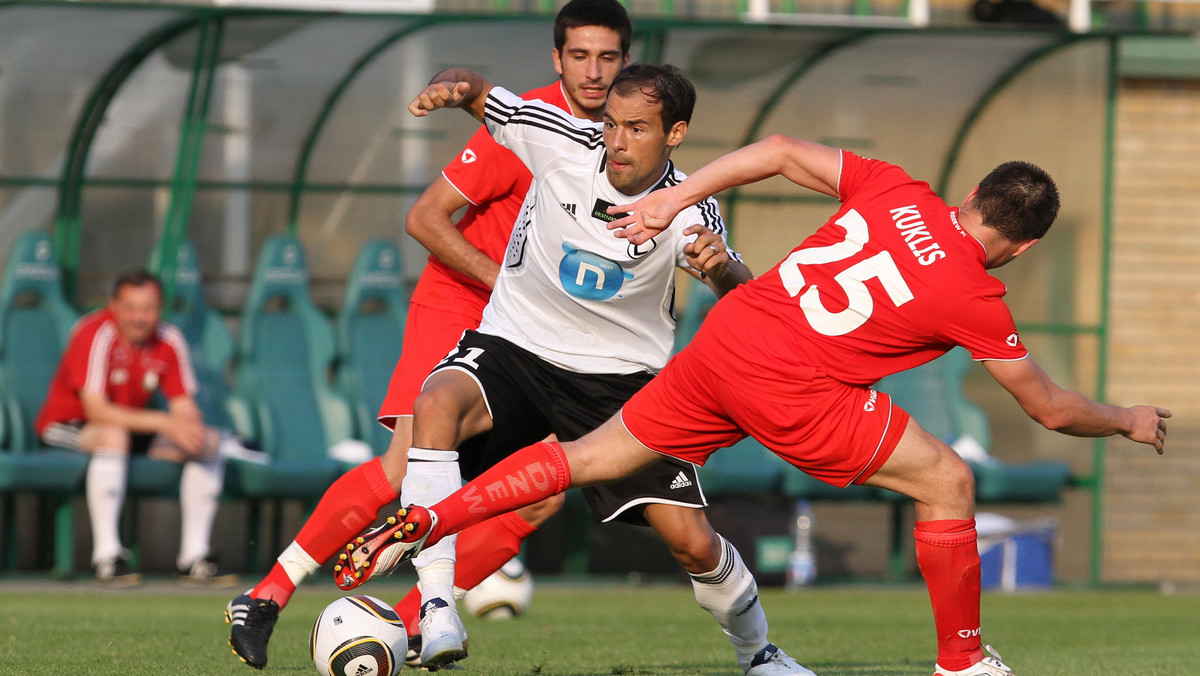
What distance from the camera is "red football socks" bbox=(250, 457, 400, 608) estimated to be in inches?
195

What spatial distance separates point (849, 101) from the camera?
11.3m

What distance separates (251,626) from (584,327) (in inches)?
54.2

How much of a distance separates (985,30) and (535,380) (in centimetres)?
708

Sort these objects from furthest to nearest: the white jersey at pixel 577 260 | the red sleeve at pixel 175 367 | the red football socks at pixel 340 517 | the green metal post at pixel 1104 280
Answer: the green metal post at pixel 1104 280 < the red sleeve at pixel 175 367 < the red football socks at pixel 340 517 < the white jersey at pixel 577 260

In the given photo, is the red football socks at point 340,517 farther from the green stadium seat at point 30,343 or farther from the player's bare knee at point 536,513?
the green stadium seat at point 30,343

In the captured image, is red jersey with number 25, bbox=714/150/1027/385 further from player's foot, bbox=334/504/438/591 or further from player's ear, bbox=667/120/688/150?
player's foot, bbox=334/504/438/591

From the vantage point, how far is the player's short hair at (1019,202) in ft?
13.9

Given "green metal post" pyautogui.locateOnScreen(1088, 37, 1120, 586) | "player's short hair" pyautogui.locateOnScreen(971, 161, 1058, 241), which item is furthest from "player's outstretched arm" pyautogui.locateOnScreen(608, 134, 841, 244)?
"green metal post" pyautogui.locateOnScreen(1088, 37, 1120, 586)

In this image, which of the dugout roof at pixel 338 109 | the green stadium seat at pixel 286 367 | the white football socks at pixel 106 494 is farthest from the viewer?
the dugout roof at pixel 338 109

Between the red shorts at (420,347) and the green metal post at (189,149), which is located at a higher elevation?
the green metal post at (189,149)

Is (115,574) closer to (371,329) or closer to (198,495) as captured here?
(198,495)

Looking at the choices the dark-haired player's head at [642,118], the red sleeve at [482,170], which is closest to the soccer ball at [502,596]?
the red sleeve at [482,170]

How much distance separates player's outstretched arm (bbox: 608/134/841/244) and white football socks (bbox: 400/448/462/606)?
879 millimetres

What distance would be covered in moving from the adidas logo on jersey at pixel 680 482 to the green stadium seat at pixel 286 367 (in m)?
5.54
